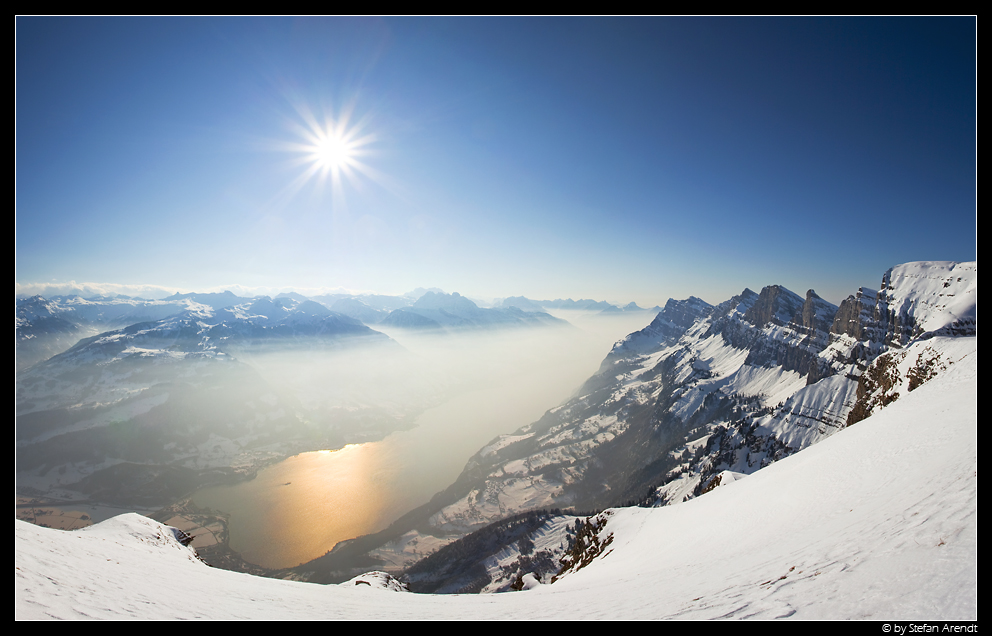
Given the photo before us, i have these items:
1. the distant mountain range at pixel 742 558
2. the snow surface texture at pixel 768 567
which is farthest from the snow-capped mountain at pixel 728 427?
the snow surface texture at pixel 768 567

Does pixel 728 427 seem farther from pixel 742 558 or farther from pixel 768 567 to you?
pixel 768 567

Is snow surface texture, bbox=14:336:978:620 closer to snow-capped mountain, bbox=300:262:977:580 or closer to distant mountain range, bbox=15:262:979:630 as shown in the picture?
distant mountain range, bbox=15:262:979:630

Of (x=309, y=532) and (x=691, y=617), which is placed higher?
(x=691, y=617)

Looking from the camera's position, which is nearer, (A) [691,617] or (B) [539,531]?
(A) [691,617]
